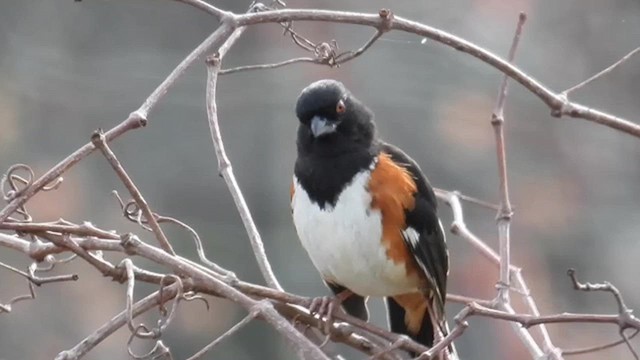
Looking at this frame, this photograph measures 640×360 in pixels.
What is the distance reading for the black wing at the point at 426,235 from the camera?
2.13 meters

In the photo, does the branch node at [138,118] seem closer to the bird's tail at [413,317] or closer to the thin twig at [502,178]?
the thin twig at [502,178]

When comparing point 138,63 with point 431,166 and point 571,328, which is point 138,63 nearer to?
point 431,166

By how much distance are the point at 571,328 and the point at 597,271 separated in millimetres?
222

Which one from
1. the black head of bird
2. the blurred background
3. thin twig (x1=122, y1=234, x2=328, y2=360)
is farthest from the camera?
the blurred background

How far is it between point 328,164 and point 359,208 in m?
0.10

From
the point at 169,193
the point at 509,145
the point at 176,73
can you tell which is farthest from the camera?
the point at 509,145

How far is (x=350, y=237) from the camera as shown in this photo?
6.75 feet

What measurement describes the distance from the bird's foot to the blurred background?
1598 millimetres

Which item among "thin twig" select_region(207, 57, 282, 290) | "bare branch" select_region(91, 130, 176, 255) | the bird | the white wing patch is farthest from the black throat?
"bare branch" select_region(91, 130, 176, 255)

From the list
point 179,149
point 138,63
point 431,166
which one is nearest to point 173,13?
point 138,63

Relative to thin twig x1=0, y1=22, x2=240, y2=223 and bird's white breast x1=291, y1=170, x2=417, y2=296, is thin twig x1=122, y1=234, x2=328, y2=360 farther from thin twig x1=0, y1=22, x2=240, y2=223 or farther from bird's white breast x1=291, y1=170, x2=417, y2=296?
bird's white breast x1=291, y1=170, x2=417, y2=296

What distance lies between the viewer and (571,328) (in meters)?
4.33

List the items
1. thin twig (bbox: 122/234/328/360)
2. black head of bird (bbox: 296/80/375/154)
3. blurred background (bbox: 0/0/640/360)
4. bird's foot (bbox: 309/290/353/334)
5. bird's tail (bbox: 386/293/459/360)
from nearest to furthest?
thin twig (bbox: 122/234/328/360)
bird's foot (bbox: 309/290/353/334)
black head of bird (bbox: 296/80/375/154)
bird's tail (bbox: 386/293/459/360)
blurred background (bbox: 0/0/640/360)

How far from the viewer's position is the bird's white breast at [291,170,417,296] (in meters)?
2.06
